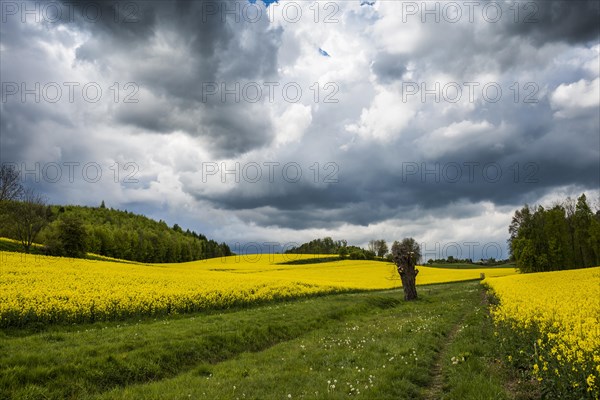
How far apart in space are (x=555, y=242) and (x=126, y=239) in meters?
101

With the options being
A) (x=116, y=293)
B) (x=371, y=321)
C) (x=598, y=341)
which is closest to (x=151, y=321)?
(x=116, y=293)

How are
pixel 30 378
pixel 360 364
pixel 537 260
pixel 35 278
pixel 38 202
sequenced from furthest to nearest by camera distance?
pixel 537 260 → pixel 38 202 → pixel 35 278 → pixel 360 364 → pixel 30 378

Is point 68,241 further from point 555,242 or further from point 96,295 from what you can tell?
point 555,242

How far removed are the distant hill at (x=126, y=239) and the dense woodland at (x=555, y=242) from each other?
261ft

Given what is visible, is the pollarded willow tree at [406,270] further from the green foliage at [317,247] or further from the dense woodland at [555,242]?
the green foliage at [317,247]

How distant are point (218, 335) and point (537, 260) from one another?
72589mm

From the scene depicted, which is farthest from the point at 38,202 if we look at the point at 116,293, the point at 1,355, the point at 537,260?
the point at 537,260

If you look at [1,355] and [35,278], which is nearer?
[1,355]

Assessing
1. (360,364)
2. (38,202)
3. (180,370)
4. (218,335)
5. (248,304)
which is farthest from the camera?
(38,202)

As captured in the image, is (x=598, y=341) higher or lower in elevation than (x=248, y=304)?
higher

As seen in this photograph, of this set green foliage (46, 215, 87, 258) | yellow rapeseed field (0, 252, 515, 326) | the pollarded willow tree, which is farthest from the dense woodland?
green foliage (46, 215, 87, 258)

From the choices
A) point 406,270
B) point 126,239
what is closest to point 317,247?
point 126,239

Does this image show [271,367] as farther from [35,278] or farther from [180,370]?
[35,278]

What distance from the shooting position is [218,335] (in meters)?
14.5
